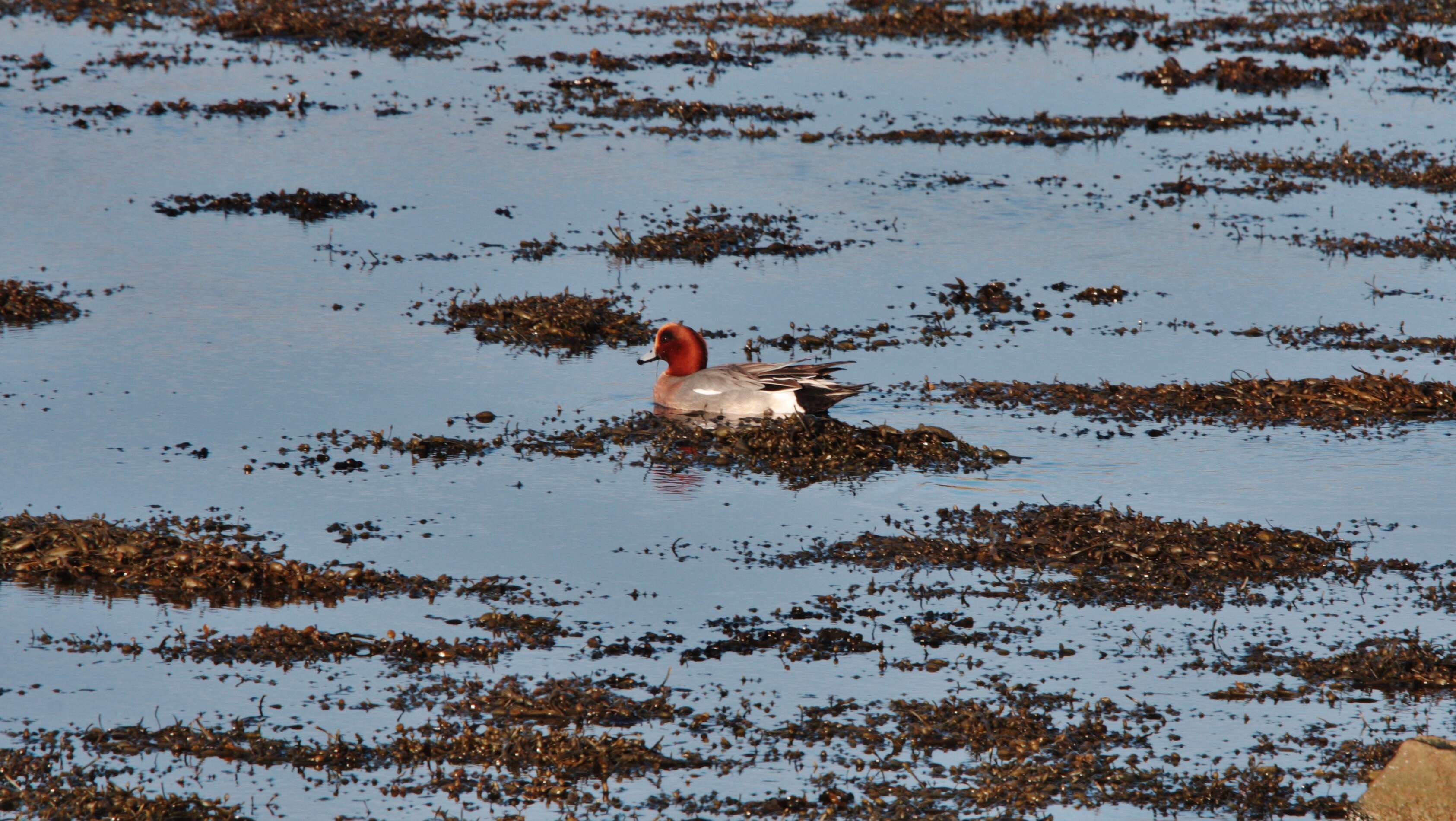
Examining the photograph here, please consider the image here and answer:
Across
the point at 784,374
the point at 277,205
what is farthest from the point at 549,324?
the point at 277,205

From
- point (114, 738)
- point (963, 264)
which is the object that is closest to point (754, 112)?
point (963, 264)

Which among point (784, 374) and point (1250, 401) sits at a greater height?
point (784, 374)

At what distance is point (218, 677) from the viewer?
8812mm

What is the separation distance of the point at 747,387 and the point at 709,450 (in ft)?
3.27

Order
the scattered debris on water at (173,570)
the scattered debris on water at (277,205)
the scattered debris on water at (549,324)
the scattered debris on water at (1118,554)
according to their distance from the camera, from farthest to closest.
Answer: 1. the scattered debris on water at (277,205)
2. the scattered debris on water at (549,324)
3. the scattered debris on water at (1118,554)
4. the scattered debris on water at (173,570)

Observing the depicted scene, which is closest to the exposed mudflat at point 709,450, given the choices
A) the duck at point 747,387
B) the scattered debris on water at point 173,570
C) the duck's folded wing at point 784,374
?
the scattered debris on water at point 173,570

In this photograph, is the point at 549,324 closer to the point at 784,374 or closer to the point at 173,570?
the point at 784,374

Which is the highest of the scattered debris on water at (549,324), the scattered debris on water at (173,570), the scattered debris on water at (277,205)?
the scattered debris on water at (277,205)

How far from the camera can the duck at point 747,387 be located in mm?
14195

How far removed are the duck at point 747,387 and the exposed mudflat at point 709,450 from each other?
0.23 metres

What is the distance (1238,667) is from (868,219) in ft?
41.8

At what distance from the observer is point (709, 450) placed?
1366 cm

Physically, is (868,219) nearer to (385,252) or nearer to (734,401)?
(385,252)

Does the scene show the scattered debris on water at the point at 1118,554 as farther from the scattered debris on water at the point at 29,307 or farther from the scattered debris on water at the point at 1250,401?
the scattered debris on water at the point at 29,307
